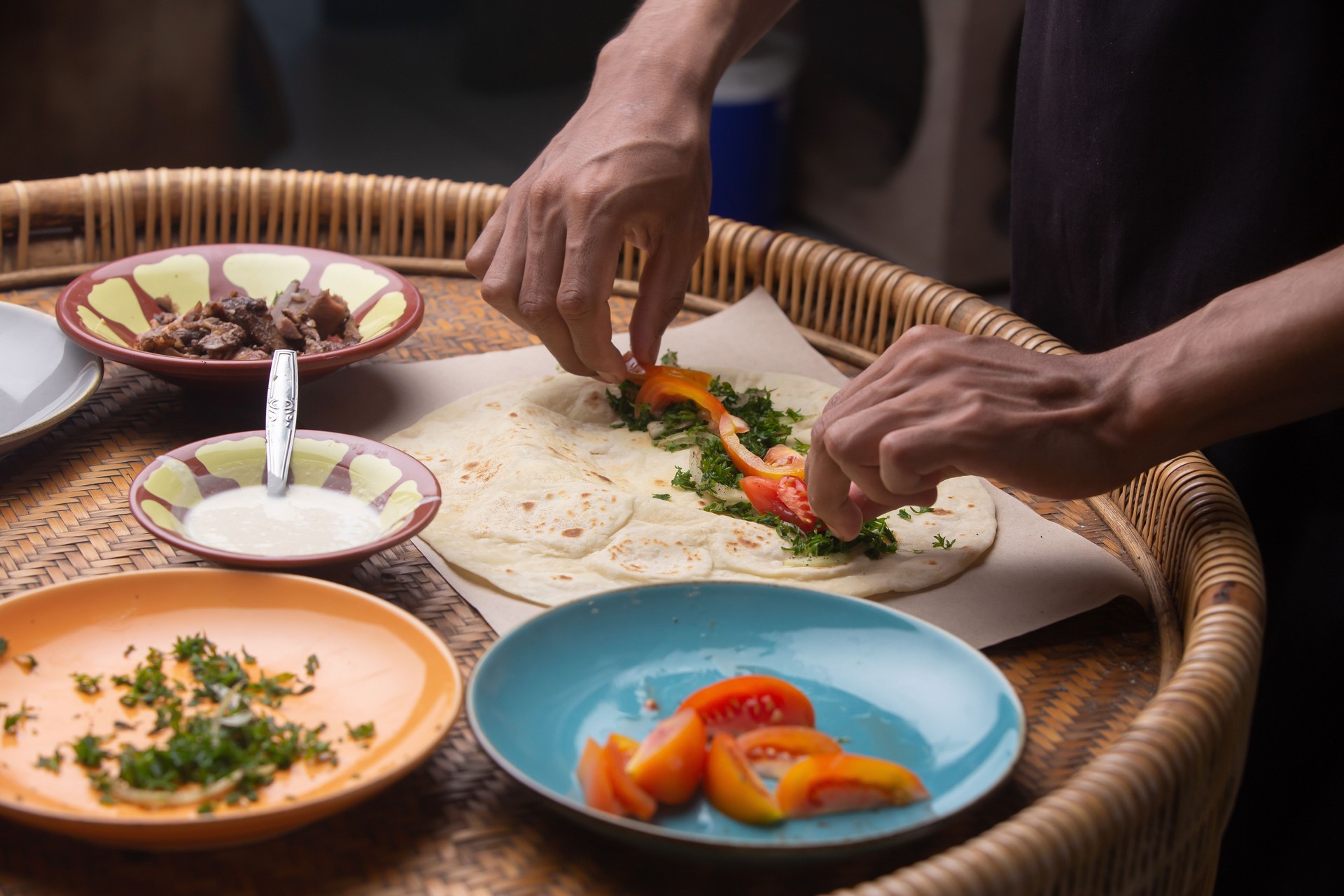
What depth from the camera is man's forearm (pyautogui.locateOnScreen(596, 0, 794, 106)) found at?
217cm

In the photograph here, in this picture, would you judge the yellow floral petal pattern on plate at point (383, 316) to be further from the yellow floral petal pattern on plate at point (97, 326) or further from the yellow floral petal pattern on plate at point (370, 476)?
the yellow floral petal pattern on plate at point (370, 476)

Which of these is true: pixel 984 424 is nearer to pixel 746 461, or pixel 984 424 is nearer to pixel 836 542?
pixel 836 542

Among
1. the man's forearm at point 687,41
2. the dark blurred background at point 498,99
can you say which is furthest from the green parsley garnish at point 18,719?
the dark blurred background at point 498,99

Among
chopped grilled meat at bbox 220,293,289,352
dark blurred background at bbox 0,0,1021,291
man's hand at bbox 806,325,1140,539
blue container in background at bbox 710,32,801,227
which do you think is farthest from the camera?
blue container in background at bbox 710,32,801,227

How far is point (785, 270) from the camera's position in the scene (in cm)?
267

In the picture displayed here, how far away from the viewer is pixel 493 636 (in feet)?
5.24

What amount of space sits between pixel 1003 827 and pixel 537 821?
18.6 inches

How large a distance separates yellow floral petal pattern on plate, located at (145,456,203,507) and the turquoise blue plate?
57 cm

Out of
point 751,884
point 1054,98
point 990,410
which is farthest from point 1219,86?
point 751,884

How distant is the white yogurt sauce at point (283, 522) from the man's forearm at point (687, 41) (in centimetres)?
99

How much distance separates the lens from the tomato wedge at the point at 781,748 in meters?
1.21

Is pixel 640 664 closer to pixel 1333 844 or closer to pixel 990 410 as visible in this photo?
pixel 990 410

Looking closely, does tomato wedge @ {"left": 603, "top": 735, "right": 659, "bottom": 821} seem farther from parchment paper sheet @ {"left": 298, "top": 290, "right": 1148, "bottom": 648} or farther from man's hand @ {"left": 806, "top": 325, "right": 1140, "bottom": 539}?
man's hand @ {"left": 806, "top": 325, "right": 1140, "bottom": 539}

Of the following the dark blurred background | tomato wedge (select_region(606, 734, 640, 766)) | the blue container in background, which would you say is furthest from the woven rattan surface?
the blue container in background
